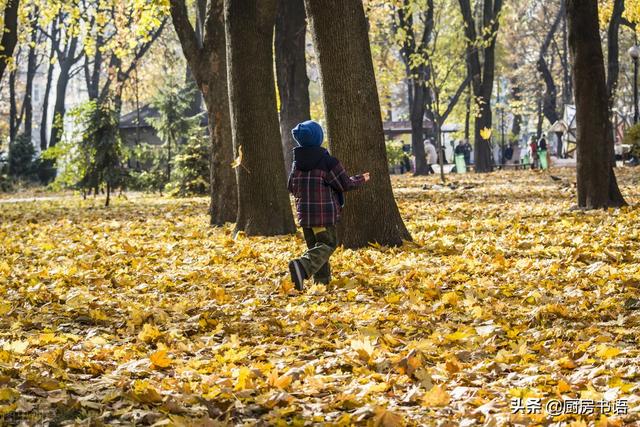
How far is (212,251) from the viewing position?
39.5 feet

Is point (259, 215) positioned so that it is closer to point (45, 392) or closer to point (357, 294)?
point (357, 294)

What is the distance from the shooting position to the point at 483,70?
122 ft

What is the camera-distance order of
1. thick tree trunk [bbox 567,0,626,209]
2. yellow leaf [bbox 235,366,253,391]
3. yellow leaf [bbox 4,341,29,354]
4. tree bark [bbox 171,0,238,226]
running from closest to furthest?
yellow leaf [bbox 235,366,253,391], yellow leaf [bbox 4,341,29,354], thick tree trunk [bbox 567,0,626,209], tree bark [bbox 171,0,238,226]

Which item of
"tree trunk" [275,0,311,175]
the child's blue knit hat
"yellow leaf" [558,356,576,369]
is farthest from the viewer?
"tree trunk" [275,0,311,175]

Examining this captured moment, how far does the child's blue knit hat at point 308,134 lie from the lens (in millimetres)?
8539

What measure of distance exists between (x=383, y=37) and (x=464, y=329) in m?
43.7

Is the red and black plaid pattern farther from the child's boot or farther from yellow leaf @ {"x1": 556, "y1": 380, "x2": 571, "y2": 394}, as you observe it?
yellow leaf @ {"x1": 556, "y1": 380, "x2": 571, "y2": 394}

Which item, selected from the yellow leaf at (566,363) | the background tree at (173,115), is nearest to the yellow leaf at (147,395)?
the yellow leaf at (566,363)

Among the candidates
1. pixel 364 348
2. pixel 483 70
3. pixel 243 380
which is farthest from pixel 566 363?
pixel 483 70

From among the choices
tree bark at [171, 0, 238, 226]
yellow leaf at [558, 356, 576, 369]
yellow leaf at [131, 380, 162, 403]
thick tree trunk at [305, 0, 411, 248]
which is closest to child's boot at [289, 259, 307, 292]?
thick tree trunk at [305, 0, 411, 248]

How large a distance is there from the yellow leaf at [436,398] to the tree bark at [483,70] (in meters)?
30.9

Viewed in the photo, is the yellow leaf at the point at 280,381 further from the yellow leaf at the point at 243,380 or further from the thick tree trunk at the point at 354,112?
the thick tree trunk at the point at 354,112

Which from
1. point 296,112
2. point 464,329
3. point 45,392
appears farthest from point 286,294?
point 296,112

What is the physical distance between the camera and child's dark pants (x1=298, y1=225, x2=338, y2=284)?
851cm
